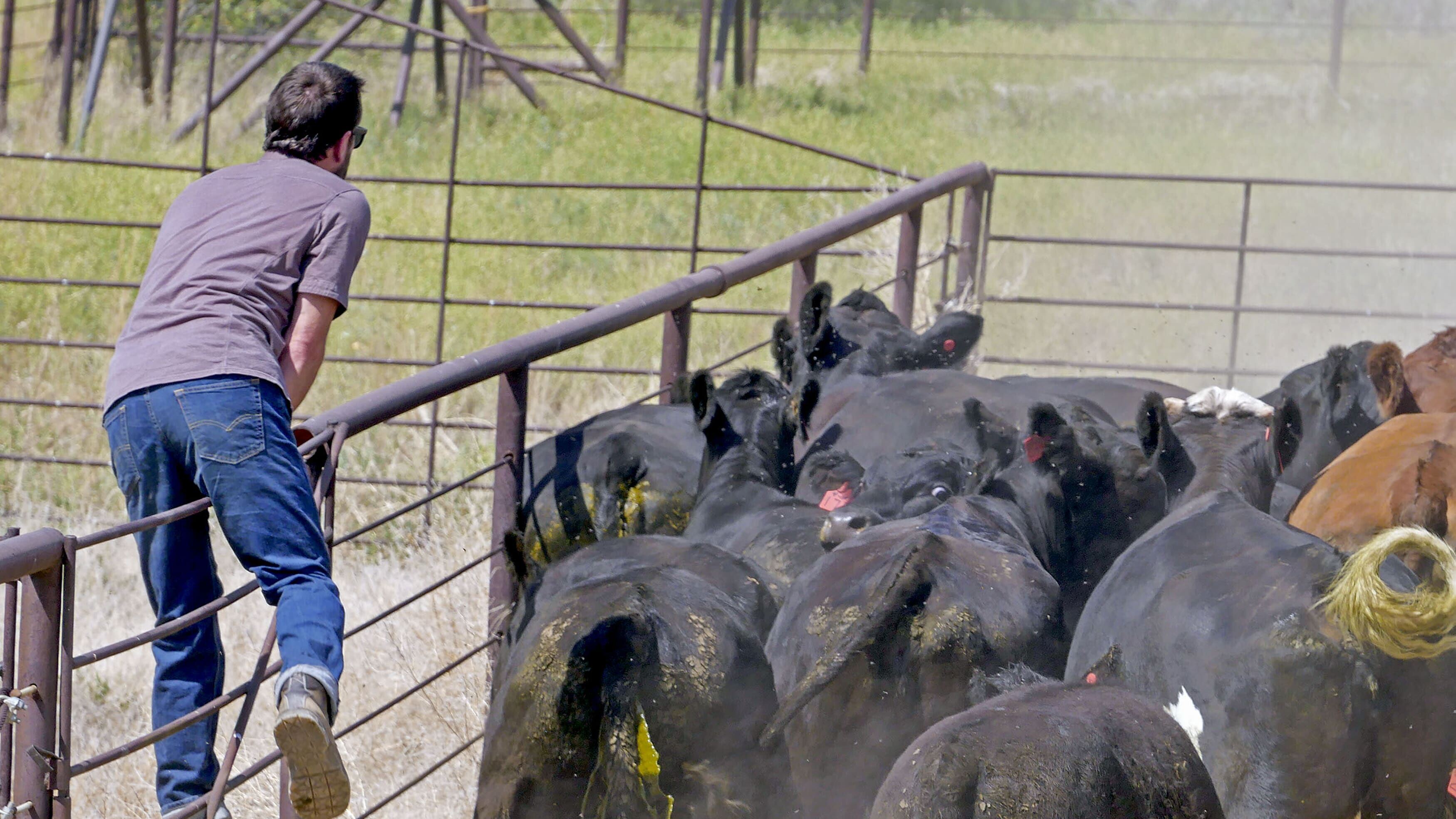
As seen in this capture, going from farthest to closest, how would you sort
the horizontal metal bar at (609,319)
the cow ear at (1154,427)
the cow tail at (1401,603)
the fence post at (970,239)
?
1. the fence post at (970,239)
2. the cow ear at (1154,427)
3. the horizontal metal bar at (609,319)
4. the cow tail at (1401,603)

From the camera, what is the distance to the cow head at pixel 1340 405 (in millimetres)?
5055

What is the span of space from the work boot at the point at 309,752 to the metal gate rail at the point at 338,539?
24 centimetres

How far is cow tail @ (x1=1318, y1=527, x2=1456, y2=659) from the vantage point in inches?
115

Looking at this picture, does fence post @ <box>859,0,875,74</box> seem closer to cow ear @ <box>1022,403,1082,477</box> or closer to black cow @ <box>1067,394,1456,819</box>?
cow ear @ <box>1022,403,1082,477</box>

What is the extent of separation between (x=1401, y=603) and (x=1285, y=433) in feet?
5.28

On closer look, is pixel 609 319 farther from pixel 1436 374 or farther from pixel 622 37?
pixel 622 37

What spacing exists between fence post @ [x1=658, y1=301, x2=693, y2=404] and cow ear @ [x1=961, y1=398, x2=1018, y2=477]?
1.19 meters

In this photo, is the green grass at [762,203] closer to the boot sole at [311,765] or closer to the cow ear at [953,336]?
the cow ear at [953,336]

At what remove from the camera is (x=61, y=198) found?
12.2 metres

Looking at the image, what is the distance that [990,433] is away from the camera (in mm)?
4824

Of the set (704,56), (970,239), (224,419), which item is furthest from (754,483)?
(704,56)

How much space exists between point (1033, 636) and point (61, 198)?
10.7 m

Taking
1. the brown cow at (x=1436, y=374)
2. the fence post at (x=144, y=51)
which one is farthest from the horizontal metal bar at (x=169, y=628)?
the fence post at (x=144, y=51)

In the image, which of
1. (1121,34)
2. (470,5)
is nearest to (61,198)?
(470,5)
